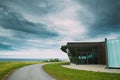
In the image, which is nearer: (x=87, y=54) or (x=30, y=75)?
(x=30, y=75)

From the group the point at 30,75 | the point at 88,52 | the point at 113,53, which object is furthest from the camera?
the point at 88,52

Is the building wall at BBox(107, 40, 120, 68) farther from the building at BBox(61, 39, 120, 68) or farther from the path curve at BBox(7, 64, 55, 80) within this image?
the building at BBox(61, 39, 120, 68)

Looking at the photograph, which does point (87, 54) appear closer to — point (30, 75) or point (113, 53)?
point (113, 53)

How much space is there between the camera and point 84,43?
33000 millimetres

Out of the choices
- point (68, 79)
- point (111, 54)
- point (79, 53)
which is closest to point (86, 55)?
point (79, 53)

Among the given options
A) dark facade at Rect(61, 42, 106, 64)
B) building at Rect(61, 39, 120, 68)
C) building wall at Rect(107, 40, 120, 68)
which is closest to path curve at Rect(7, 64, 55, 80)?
building wall at Rect(107, 40, 120, 68)

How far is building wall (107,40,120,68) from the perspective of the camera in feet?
67.3

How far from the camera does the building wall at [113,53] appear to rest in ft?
67.3

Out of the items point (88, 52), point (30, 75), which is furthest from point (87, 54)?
point (30, 75)

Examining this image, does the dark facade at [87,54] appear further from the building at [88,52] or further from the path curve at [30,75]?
the path curve at [30,75]

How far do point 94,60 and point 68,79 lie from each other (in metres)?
22.7

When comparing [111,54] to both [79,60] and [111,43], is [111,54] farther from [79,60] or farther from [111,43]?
[79,60]

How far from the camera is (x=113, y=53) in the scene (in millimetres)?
21172

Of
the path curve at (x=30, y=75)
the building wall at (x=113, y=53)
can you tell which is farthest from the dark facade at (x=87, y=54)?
the path curve at (x=30, y=75)
